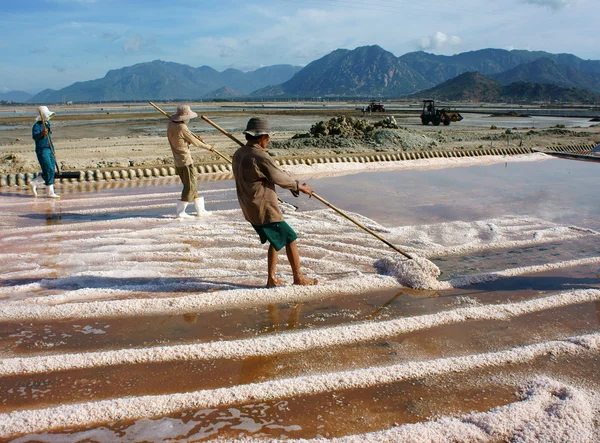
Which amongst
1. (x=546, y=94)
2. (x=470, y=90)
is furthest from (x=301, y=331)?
(x=470, y=90)

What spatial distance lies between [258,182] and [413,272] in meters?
1.74

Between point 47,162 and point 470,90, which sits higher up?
point 470,90

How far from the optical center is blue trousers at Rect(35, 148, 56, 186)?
29.0 ft

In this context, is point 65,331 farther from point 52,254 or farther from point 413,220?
point 413,220

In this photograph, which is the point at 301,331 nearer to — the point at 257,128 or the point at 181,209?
the point at 257,128

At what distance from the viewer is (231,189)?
996cm

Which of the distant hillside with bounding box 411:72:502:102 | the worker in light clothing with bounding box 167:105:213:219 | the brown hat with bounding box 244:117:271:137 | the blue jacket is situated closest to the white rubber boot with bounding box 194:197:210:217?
the worker in light clothing with bounding box 167:105:213:219

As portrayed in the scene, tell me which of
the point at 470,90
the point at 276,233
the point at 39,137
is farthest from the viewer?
the point at 470,90

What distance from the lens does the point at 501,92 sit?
13500 cm

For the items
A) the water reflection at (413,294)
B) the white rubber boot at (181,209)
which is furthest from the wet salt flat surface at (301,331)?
the white rubber boot at (181,209)

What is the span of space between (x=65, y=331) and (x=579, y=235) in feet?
19.4

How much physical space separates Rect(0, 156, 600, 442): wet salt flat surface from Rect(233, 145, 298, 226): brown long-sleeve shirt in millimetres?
716

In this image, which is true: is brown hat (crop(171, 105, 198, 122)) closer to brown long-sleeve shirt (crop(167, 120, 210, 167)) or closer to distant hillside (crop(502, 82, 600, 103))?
brown long-sleeve shirt (crop(167, 120, 210, 167))

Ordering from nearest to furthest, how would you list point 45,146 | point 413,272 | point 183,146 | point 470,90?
1. point 413,272
2. point 183,146
3. point 45,146
4. point 470,90
